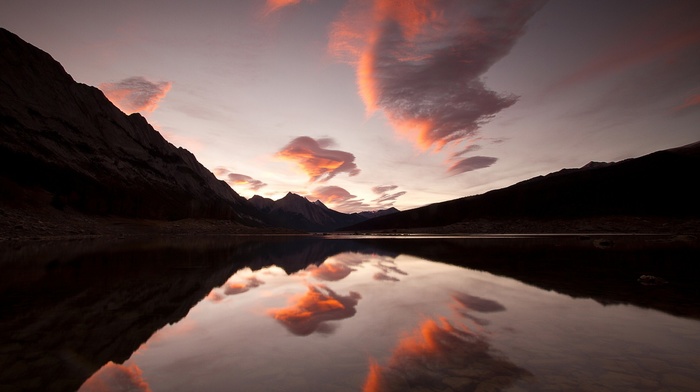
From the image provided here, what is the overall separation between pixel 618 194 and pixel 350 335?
142 meters

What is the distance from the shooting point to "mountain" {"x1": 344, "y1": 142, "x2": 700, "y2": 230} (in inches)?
3829

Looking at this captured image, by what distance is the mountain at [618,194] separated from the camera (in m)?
97.2

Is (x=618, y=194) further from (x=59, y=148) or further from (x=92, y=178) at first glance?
(x=59, y=148)

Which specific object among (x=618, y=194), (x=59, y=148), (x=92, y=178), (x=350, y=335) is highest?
(x=59, y=148)

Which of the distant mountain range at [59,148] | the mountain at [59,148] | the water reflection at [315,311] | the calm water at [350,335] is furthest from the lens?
the mountain at [59,148]

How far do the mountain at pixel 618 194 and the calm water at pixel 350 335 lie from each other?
114 metres

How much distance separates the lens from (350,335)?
28.8 feet

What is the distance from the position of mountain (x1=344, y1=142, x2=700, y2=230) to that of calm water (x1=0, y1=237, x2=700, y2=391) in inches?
4504

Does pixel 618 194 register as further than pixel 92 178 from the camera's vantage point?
No

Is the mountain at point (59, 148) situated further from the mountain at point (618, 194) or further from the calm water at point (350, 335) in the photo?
the mountain at point (618, 194)

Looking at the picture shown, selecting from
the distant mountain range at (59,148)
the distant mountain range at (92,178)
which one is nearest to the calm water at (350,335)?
the distant mountain range at (92,178)

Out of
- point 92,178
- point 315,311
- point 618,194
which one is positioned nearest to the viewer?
point 315,311

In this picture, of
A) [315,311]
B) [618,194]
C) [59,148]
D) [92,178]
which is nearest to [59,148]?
[59,148]

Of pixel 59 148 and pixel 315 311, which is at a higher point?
pixel 59 148
